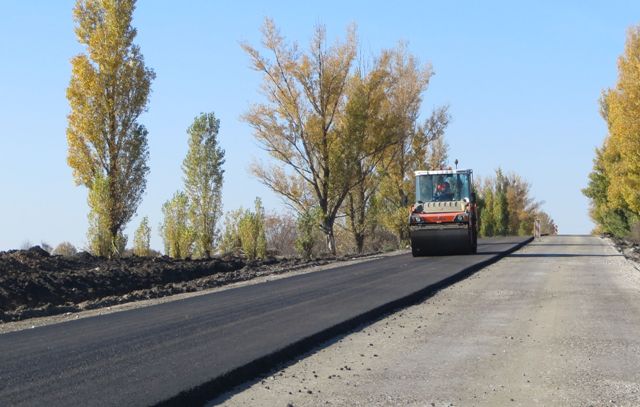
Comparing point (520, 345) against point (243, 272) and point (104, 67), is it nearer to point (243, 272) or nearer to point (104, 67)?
point (243, 272)

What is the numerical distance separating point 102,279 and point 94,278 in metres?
0.21

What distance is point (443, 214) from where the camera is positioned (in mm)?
28828

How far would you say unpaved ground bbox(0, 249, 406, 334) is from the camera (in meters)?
15.2

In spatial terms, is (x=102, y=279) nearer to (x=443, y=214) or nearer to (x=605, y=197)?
(x=443, y=214)

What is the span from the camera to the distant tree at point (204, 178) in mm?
34312

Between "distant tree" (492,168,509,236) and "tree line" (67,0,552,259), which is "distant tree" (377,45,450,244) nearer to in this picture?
"tree line" (67,0,552,259)

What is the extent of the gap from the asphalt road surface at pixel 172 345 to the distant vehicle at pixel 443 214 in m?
12.1

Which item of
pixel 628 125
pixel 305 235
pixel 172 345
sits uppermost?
pixel 628 125

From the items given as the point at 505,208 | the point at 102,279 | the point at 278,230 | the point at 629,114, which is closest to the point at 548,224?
the point at 505,208

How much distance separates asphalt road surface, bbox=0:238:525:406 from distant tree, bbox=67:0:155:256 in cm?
1672

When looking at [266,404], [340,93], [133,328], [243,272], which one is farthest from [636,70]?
[266,404]

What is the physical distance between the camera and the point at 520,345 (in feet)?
33.0

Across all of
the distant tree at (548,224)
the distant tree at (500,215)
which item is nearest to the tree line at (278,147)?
the distant tree at (500,215)

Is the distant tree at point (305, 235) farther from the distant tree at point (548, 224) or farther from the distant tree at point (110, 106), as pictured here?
the distant tree at point (548, 224)
